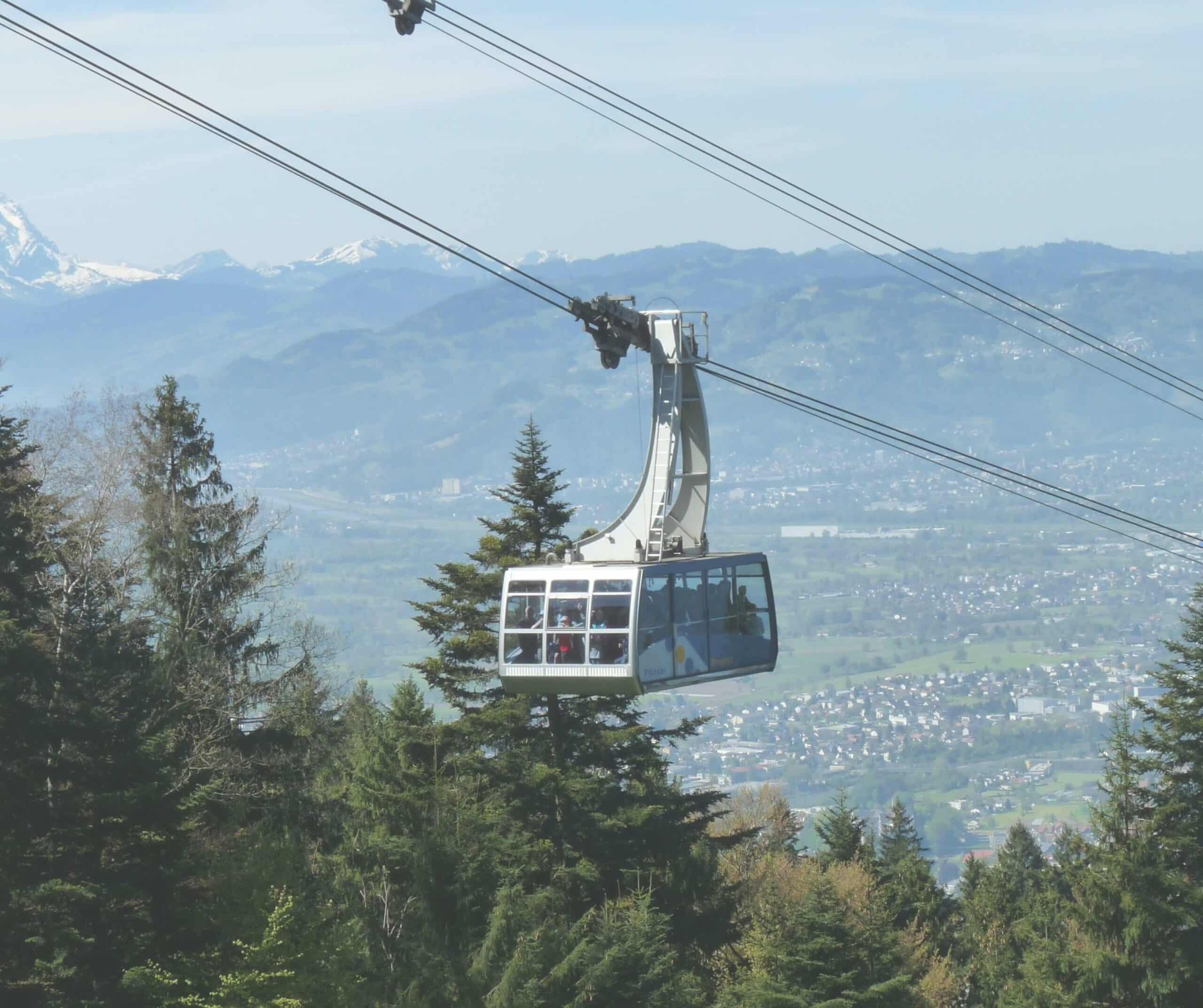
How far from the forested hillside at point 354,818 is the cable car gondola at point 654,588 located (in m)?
7.30

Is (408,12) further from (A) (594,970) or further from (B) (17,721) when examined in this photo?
(A) (594,970)

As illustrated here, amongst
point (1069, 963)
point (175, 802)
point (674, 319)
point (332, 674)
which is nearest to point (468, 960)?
point (175, 802)

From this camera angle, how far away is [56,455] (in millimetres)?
44812

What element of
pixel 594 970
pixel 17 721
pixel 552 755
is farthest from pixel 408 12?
pixel 552 755

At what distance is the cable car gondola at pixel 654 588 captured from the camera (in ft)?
77.3

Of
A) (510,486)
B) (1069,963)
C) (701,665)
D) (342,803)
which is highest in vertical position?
(510,486)

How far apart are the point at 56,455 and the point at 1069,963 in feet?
98.4

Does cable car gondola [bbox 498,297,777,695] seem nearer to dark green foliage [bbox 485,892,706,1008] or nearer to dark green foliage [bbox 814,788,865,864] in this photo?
dark green foliage [bbox 485,892,706,1008]

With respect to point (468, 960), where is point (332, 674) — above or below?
above

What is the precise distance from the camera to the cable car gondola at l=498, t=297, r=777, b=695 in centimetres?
2355

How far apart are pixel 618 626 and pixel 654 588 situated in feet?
2.84

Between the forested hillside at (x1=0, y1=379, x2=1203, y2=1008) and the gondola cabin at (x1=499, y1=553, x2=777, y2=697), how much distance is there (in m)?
6.94

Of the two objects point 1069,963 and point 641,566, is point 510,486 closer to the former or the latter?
point 641,566

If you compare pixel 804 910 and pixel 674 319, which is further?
pixel 804 910
